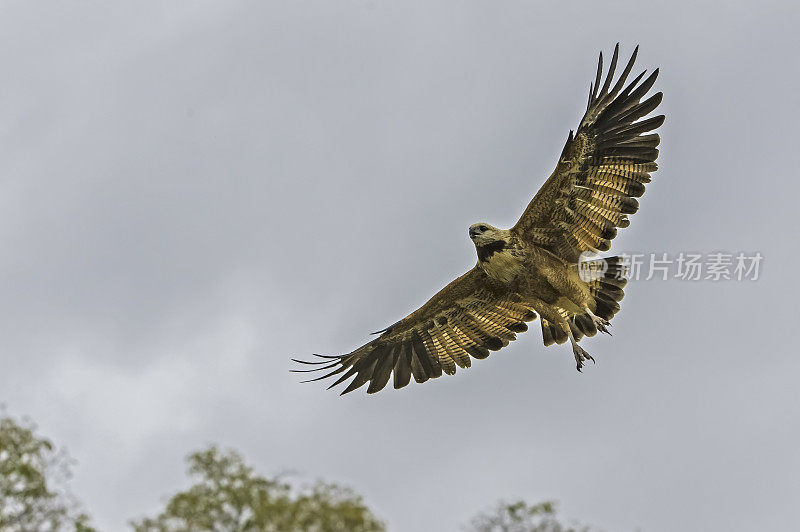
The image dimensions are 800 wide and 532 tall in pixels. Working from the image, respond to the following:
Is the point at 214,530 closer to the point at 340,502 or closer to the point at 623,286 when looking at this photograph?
the point at 340,502

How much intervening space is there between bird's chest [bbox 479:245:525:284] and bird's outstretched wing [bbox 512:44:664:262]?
1.44 ft

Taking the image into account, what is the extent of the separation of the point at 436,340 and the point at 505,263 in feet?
7.85

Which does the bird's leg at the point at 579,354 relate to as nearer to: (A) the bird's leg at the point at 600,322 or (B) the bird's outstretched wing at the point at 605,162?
(A) the bird's leg at the point at 600,322

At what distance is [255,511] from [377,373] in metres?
8.10

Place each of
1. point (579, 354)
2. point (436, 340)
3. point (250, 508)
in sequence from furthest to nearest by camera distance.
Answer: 1. point (436, 340)
2. point (579, 354)
3. point (250, 508)

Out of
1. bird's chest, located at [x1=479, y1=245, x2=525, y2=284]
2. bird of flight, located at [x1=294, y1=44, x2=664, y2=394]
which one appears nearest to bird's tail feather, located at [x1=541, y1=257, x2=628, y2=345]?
bird of flight, located at [x1=294, y1=44, x2=664, y2=394]

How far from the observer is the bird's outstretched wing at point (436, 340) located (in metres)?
16.3

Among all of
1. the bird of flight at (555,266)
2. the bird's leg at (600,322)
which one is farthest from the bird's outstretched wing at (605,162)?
the bird's leg at (600,322)

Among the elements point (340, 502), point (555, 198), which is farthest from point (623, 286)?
point (340, 502)

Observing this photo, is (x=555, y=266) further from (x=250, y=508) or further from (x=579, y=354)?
(x=250, y=508)

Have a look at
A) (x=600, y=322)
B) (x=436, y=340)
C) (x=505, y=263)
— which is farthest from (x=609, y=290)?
(x=436, y=340)

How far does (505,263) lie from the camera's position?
15.0 metres

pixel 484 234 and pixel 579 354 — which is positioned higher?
pixel 484 234

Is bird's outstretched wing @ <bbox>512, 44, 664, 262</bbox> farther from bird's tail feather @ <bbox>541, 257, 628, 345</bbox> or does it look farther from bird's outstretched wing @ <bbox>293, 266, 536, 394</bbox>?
bird's outstretched wing @ <bbox>293, 266, 536, 394</bbox>
